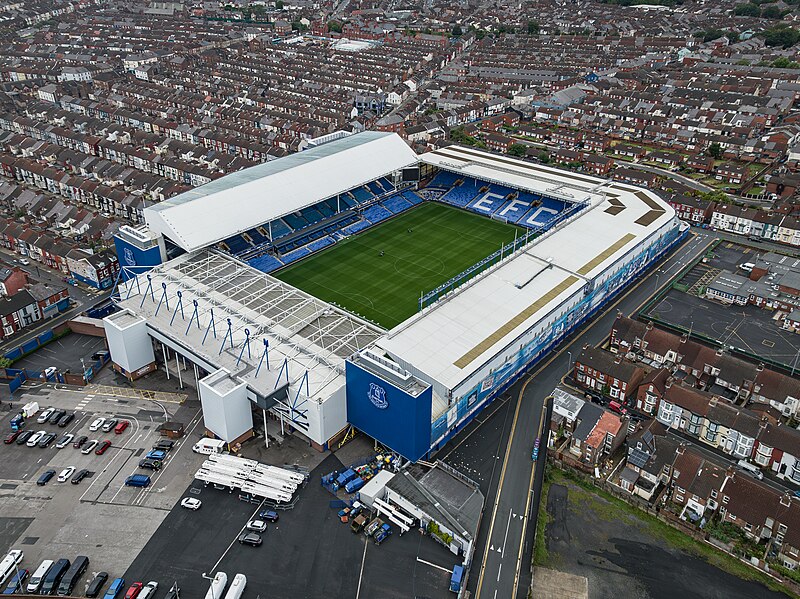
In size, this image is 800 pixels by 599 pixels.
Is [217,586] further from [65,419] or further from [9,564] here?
[65,419]

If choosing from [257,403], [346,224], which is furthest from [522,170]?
[257,403]

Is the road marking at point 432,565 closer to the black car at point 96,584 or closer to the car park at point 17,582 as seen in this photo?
the black car at point 96,584

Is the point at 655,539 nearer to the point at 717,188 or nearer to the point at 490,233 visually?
the point at 490,233

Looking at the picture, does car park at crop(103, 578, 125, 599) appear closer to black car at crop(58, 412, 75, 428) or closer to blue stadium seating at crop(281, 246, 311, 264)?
black car at crop(58, 412, 75, 428)

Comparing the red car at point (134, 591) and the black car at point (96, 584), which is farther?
the black car at point (96, 584)

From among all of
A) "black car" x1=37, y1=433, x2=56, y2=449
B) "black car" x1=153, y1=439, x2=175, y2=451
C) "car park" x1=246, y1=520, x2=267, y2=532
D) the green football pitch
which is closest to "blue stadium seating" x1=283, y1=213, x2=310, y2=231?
the green football pitch

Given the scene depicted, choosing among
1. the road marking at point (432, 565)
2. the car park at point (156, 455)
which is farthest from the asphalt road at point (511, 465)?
the car park at point (156, 455)
